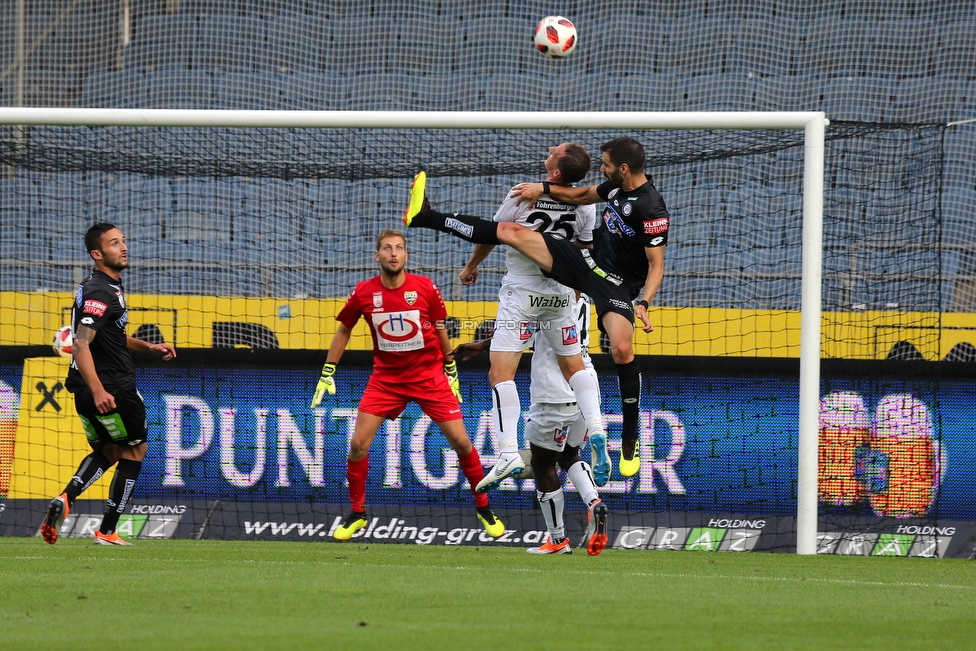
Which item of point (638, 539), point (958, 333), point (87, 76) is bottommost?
point (638, 539)

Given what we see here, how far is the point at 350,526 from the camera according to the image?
7906mm

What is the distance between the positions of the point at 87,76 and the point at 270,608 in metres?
13.9

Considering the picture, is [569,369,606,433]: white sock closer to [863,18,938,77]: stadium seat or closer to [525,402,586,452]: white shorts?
[525,402,586,452]: white shorts

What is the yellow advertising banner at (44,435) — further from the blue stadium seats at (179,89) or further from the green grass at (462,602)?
the blue stadium seats at (179,89)

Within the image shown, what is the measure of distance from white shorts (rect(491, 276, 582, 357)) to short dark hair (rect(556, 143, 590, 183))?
688 mm

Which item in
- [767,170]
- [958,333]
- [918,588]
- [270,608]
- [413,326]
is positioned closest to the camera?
[270,608]

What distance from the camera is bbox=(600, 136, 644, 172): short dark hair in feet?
23.2

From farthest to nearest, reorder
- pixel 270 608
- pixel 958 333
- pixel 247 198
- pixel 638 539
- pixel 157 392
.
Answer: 1. pixel 247 198
2. pixel 958 333
3. pixel 157 392
4. pixel 638 539
5. pixel 270 608

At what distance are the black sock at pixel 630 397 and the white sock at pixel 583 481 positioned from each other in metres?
0.39

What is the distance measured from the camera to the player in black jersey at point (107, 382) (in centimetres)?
725

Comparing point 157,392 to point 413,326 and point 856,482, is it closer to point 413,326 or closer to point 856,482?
point 413,326

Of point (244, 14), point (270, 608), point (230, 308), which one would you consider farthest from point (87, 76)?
point (270, 608)

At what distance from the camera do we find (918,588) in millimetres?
5625

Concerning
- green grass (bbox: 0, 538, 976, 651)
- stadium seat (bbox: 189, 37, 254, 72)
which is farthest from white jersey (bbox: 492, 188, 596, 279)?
stadium seat (bbox: 189, 37, 254, 72)
